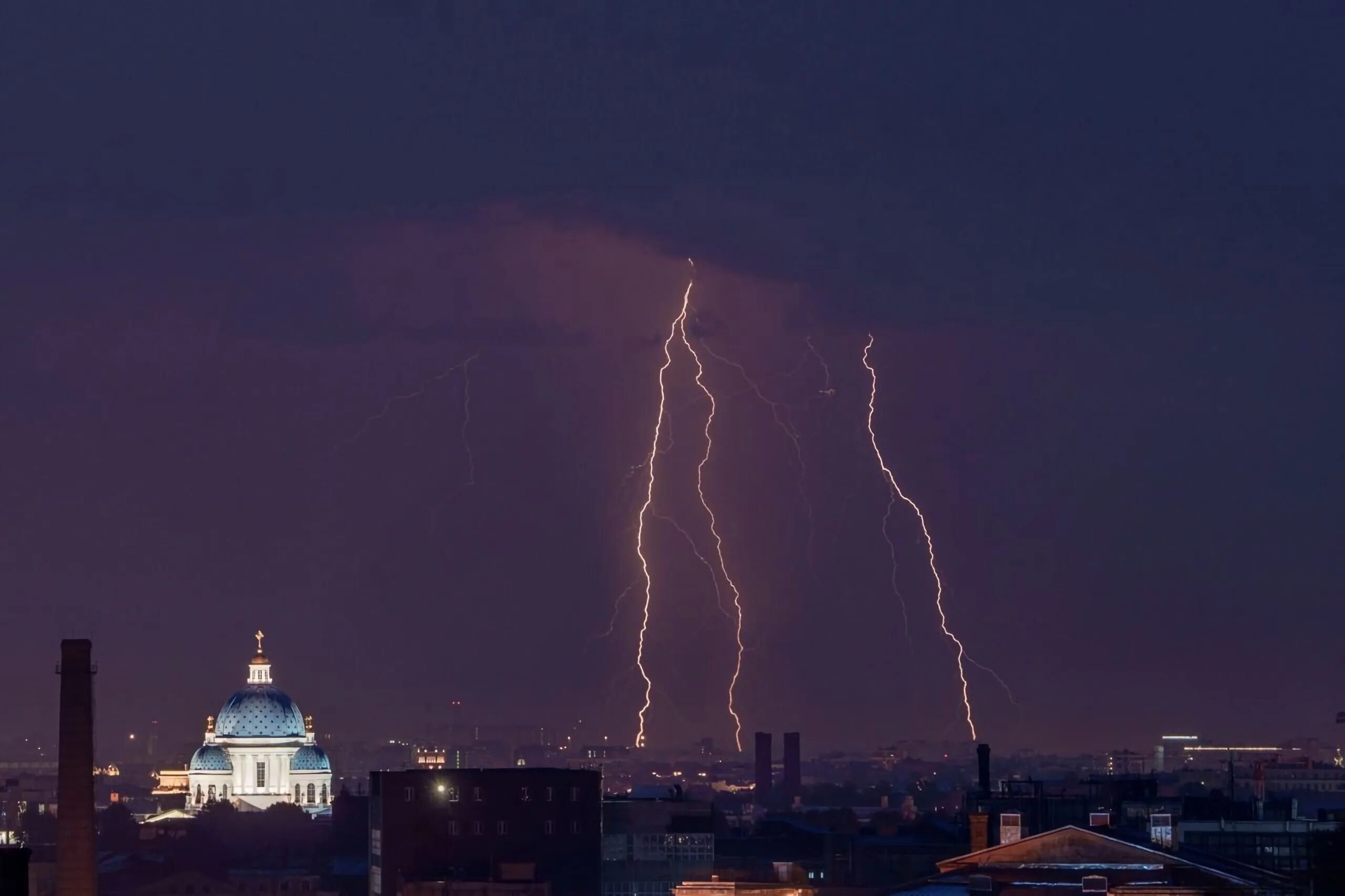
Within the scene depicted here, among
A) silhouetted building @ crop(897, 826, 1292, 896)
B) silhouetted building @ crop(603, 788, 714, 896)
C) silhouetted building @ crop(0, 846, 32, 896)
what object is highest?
silhouetted building @ crop(0, 846, 32, 896)

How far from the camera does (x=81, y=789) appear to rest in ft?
357

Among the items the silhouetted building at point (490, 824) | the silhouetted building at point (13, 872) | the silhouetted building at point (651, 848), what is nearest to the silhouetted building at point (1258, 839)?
the silhouetted building at point (651, 848)

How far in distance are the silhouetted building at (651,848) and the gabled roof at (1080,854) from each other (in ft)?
Answer: 122

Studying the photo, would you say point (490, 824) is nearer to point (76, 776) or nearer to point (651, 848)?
point (651, 848)

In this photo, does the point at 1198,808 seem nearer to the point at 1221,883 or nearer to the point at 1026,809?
the point at 1026,809

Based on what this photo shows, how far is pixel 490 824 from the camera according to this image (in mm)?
127375

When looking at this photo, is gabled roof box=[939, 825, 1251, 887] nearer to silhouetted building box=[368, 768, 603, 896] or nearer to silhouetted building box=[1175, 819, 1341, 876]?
silhouetted building box=[1175, 819, 1341, 876]

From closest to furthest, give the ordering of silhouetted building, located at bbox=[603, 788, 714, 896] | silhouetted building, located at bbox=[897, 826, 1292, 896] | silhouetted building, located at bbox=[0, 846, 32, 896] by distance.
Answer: silhouetted building, located at bbox=[0, 846, 32, 896], silhouetted building, located at bbox=[897, 826, 1292, 896], silhouetted building, located at bbox=[603, 788, 714, 896]

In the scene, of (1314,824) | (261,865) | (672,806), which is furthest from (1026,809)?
(261,865)

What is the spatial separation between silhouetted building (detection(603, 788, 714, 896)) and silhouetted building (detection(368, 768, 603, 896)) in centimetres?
204

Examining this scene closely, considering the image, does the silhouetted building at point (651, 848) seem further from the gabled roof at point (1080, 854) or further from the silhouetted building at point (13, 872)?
the silhouetted building at point (13, 872)

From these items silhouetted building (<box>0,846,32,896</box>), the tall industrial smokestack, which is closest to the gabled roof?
silhouetted building (<box>0,846,32,896</box>)

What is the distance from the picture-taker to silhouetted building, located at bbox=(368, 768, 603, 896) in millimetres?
125938

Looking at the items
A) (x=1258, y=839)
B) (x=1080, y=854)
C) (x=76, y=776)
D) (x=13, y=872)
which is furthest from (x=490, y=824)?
(x=13, y=872)
